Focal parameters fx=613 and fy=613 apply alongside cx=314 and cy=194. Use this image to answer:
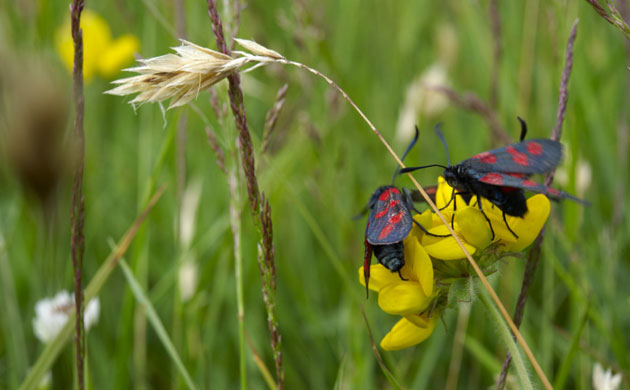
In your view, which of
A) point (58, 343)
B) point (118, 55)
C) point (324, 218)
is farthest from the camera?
point (118, 55)

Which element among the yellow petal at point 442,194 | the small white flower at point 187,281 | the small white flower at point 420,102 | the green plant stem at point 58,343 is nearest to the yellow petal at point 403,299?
the yellow petal at point 442,194

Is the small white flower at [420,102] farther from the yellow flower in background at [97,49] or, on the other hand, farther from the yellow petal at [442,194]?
the yellow flower in background at [97,49]

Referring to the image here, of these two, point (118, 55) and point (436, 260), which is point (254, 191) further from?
point (118, 55)

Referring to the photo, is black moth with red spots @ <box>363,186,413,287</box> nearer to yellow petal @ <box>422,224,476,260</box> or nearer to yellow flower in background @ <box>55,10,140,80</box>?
yellow petal @ <box>422,224,476,260</box>

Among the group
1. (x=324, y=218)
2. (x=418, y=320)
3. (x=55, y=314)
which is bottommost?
(x=55, y=314)

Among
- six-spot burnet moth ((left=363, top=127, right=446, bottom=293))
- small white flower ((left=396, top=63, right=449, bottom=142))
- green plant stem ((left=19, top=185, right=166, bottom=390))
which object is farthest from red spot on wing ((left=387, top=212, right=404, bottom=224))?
small white flower ((left=396, top=63, right=449, bottom=142))

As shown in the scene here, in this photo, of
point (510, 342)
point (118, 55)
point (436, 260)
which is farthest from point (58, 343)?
point (118, 55)

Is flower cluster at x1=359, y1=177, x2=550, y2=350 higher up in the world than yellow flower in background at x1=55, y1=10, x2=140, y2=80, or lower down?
lower down
